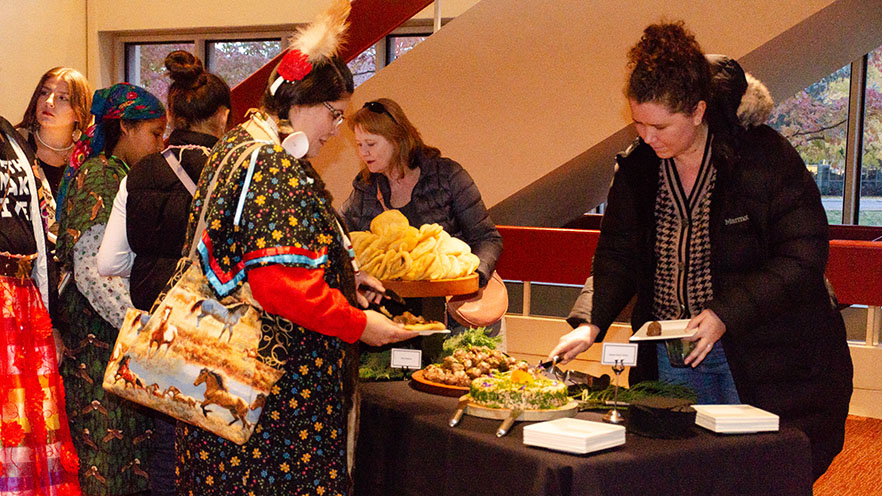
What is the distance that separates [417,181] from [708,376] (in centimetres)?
147

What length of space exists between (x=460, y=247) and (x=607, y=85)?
273cm

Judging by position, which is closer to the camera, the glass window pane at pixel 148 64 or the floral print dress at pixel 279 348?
the floral print dress at pixel 279 348

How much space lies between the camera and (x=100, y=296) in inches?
112

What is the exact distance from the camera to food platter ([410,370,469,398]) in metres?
2.12

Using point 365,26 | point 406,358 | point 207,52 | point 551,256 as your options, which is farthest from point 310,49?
point 207,52

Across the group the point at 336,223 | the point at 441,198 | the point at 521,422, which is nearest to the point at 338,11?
the point at 336,223

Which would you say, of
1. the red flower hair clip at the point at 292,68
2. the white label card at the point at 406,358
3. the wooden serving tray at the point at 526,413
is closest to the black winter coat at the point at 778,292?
the wooden serving tray at the point at 526,413

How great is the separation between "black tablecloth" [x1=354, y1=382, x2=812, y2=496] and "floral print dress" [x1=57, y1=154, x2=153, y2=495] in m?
1.22

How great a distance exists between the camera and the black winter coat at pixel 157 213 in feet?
8.44

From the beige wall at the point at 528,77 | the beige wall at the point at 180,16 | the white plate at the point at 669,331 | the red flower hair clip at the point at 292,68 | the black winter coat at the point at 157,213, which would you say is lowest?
the white plate at the point at 669,331

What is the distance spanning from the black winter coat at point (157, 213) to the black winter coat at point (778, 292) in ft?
4.83

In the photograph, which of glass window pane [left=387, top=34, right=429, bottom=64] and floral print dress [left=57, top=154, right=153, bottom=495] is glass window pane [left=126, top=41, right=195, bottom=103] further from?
floral print dress [left=57, top=154, right=153, bottom=495]

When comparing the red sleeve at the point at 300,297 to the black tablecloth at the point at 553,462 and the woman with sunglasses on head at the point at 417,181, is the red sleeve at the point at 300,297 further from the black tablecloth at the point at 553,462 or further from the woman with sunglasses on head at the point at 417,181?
the woman with sunglasses on head at the point at 417,181

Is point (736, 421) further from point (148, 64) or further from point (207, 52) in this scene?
point (148, 64)
